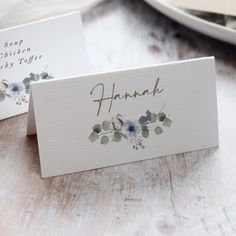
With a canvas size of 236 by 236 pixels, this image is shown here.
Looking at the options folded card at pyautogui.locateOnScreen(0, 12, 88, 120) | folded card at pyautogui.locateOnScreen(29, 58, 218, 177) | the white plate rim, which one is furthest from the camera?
the white plate rim

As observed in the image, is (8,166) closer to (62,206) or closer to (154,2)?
(62,206)

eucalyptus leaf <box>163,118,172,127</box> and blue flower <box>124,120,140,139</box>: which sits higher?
blue flower <box>124,120,140,139</box>

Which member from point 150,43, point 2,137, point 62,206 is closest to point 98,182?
point 62,206

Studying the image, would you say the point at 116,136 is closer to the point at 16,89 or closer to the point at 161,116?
the point at 161,116

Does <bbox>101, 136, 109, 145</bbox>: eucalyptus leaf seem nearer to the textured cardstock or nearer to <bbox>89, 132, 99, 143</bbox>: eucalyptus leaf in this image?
<bbox>89, 132, 99, 143</bbox>: eucalyptus leaf

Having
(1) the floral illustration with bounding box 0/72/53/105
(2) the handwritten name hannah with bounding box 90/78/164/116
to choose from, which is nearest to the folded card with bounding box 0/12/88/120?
(1) the floral illustration with bounding box 0/72/53/105

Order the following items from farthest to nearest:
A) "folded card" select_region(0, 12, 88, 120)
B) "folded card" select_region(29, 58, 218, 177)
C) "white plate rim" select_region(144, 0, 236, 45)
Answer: "white plate rim" select_region(144, 0, 236, 45)
"folded card" select_region(0, 12, 88, 120)
"folded card" select_region(29, 58, 218, 177)
